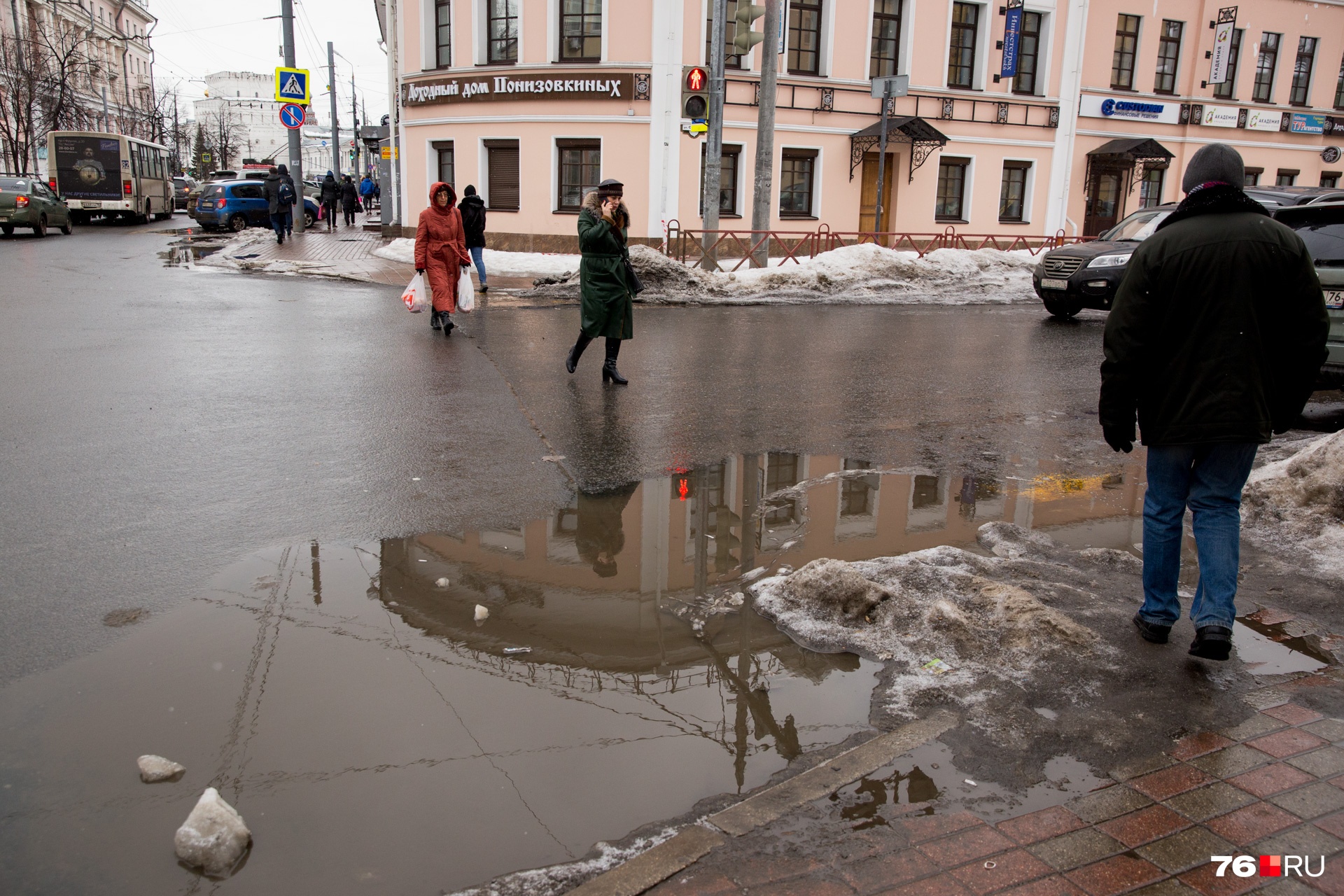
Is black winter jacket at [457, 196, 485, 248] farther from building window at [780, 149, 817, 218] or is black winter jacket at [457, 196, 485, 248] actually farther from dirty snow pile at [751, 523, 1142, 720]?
dirty snow pile at [751, 523, 1142, 720]

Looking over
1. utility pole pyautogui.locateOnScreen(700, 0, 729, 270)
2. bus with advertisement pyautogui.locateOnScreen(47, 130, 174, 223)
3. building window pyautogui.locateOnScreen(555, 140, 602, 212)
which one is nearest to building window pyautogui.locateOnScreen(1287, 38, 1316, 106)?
utility pole pyautogui.locateOnScreen(700, 0, 729, 270)

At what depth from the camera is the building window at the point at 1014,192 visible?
2811 cm

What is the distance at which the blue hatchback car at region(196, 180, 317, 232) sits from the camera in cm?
3159

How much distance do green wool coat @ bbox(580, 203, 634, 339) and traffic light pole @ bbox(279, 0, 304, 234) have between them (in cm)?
1957

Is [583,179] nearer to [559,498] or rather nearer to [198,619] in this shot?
[559,498]

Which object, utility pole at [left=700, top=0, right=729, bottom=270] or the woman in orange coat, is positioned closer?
the woman in orange coat

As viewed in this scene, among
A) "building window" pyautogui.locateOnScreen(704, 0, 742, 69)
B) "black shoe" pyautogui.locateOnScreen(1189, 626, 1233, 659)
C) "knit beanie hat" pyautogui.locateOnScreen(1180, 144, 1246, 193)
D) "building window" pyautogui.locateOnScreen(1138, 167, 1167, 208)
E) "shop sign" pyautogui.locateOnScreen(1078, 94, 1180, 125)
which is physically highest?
"building window" pyautogui.locateOnScreen(704, 0, 742, 69)

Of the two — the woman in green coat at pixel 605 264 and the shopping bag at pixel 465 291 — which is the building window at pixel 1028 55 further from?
the woman in green coat at pixel 605 264

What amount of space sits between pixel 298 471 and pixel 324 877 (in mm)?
3908

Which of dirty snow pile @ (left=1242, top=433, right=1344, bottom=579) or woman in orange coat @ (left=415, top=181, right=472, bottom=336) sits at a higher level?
woman in orange coat @ (left=415, top=181, right=472, bottom=336)

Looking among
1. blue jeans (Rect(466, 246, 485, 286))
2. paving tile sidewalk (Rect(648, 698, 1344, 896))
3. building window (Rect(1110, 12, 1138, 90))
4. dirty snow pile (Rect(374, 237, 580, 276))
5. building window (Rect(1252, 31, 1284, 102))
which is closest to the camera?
paving tile sidewalk (Rect(648, 698, 1344, 896))

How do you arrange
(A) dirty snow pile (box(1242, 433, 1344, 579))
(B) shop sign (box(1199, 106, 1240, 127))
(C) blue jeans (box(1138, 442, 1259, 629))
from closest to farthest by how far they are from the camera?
(C) blue jeans (box(1138, 442, 1259, 629)), (A) dirty snow pile (box(1242, 433, 1344, 579)), (B) shop sign (box(1199, 106, 1240, 127))

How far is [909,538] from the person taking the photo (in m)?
5.23

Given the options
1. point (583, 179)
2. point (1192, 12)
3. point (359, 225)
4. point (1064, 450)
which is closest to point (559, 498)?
point (1064, 450)
